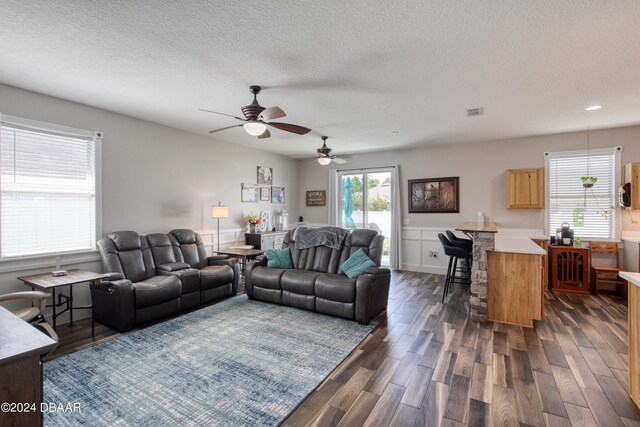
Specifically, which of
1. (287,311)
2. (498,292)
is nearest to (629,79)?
(498,292)

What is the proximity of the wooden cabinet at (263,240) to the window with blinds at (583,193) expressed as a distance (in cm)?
540

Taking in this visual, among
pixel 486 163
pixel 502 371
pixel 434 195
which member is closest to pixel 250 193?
pixel 434 195

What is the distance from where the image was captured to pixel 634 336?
214cm

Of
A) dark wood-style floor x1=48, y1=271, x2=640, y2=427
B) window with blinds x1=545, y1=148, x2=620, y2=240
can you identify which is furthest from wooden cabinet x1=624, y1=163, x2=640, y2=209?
dark wood-style floor x1=48, y1=271, x2=640, y2=427

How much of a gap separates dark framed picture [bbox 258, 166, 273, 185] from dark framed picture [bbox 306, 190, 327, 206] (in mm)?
1307

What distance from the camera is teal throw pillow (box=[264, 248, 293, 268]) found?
464 centimetres

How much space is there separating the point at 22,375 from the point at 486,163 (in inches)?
270

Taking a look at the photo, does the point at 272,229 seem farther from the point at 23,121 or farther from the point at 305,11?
the point at 305,11

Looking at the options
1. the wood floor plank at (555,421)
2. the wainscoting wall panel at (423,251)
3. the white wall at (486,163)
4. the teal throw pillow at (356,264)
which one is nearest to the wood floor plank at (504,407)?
the wood floor plank at (555,421)

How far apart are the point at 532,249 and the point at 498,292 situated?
66cm

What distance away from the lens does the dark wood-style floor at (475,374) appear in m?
2.04

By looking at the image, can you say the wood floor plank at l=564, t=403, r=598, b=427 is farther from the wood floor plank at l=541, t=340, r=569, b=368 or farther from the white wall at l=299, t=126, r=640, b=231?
the white wall at l=299, t=126, r=640, b=231

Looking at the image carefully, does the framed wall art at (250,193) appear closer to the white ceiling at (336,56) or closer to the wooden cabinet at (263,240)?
the wooden cabinet at (263,240)

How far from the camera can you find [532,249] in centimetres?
357
